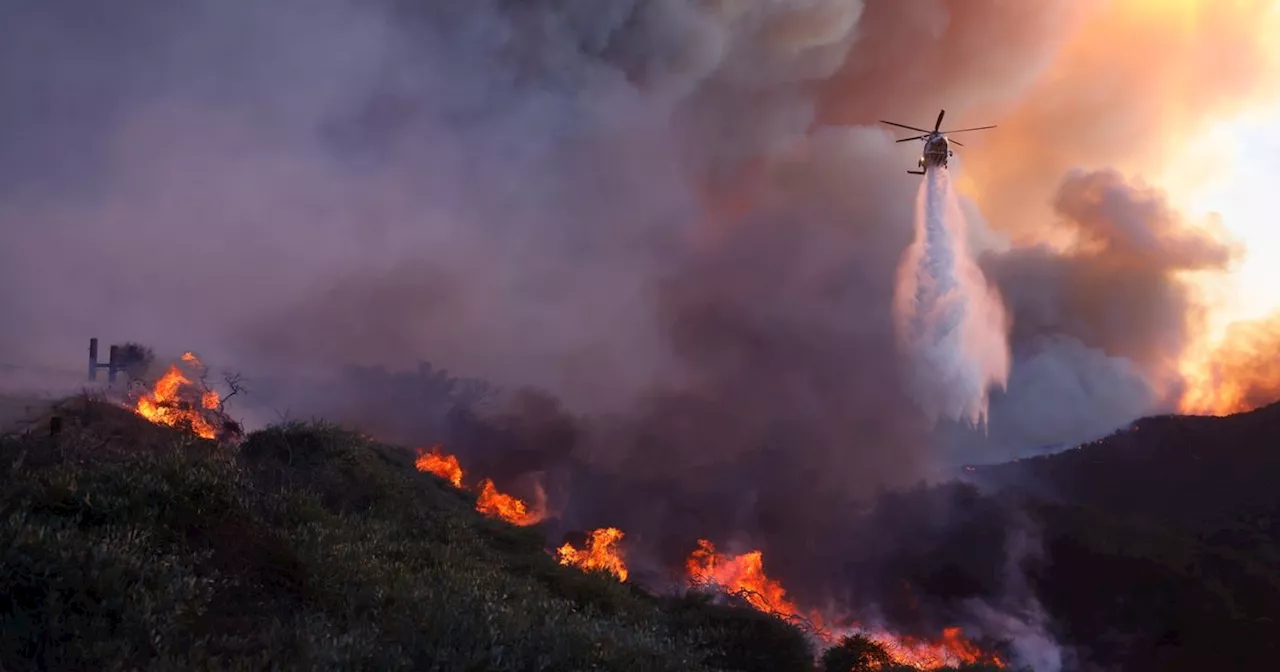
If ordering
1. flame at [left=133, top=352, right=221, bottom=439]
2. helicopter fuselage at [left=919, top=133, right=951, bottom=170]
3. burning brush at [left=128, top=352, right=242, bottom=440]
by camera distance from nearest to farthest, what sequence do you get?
burning brush at [left=128, top=352, right=242, bottom=440] < flame at [left=133, top=352, right=221, bottom=439] < helicopter fuselage at [left=919, top=133, right=951, bottom=170]

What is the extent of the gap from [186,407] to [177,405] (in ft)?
13.1

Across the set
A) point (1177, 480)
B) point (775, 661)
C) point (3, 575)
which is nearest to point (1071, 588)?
point (1177, 480)

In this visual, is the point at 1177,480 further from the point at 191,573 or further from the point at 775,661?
the point at 191,573

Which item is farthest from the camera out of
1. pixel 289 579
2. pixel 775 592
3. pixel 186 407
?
pixel 775 592

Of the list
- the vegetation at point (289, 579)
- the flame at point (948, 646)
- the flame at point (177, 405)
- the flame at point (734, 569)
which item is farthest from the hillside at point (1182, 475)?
the vegetation at point (289, 579)

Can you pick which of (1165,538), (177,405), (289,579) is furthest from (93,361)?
(1165,538)

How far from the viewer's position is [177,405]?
111 feet

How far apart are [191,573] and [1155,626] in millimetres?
110158

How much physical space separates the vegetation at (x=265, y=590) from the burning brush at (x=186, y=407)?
29.1 ft

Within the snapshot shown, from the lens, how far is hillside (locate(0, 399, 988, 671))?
320 inches

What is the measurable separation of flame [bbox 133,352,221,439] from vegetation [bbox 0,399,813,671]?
35.4ft

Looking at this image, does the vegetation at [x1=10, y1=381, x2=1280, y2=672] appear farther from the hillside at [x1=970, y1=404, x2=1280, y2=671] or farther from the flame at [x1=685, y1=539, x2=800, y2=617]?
the hillside at [x1=970, y1=404, x2=1280, y2=671]

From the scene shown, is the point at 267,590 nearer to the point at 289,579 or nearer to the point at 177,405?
the point at 289,579

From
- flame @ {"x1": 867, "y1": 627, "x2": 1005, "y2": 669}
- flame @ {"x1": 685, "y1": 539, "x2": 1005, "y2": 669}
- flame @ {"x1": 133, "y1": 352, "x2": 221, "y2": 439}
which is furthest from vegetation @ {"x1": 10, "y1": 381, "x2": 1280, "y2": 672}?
flame @ {"x1": 867, "y1": 627, "x2": 1005, "y2": 669}
